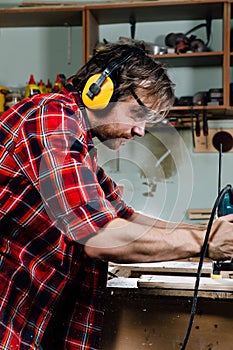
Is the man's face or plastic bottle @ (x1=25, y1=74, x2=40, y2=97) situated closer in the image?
the man's face

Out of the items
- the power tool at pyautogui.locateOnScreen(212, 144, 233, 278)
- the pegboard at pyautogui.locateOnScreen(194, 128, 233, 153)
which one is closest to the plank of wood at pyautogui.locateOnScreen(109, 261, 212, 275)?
the power tool at pyautogui.locateOnScreen(212, 144, 233, 278)

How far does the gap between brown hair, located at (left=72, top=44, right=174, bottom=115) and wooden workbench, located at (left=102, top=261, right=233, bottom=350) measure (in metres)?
0.48

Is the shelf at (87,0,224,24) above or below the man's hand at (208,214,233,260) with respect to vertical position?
above

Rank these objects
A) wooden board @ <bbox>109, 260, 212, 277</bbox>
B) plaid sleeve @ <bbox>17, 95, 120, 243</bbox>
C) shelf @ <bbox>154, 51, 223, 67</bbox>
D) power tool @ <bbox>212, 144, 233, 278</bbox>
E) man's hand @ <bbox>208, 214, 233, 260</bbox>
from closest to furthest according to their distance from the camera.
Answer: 1. plaid sleeve @ <bbox>17, 95, 120, 243</bbox>
2. man's hand @ <bbox>208, 214, 233, 260</bbox>
3. power tool @ <bbox>212, 144, 233, 278</bbox>
4. wooden board @ <bbox>109, 260, 212, 277</bbox>
5. shelf @ <bbox>154, 51, 223, 67</bbox>

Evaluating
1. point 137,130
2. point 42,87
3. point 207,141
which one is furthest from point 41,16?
point 137,130

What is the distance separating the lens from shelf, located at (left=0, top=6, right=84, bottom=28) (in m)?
3.33

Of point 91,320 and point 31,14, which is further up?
point 31,14

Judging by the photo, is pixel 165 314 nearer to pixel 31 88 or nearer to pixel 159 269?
pixel 159 269

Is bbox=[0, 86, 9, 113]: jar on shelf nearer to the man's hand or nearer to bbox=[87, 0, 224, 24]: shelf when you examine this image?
bbox=[87, 0, 224, 24]: shelf

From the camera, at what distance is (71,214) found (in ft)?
3.73

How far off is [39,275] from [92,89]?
44 cm

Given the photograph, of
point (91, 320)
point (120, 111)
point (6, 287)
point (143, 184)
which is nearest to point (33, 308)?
point (6, 287)

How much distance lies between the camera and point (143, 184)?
11.5 feet

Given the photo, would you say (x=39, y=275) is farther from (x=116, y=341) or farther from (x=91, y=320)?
(x=116, y=341)
